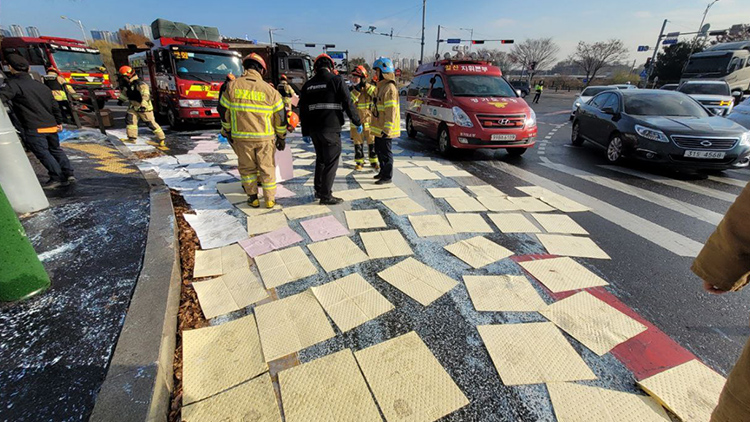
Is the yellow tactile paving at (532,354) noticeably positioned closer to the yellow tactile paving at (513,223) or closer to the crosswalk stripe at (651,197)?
the yellow tactile paving at (513,223)

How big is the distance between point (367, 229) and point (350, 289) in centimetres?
109

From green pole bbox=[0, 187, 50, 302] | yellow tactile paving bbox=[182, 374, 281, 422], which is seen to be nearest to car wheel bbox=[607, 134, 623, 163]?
yellow tactile paving bbox=[182, 374, 281, 422]

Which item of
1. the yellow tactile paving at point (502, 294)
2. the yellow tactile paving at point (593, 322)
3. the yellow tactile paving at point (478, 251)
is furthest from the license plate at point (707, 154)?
the yellow tactile paving at point (502, 294)

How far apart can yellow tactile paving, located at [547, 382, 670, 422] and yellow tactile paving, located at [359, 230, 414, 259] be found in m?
1.62

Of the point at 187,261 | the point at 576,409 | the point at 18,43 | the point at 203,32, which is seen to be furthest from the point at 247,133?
the point at 18,43

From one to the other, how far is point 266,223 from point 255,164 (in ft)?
2.62

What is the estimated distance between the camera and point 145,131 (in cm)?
936

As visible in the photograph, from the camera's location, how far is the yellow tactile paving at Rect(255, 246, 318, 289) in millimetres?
2648

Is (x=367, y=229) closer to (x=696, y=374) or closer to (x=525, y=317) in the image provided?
(x=525, y=317)

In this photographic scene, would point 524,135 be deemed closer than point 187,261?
No

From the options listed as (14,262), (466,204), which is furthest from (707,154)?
(14,262)

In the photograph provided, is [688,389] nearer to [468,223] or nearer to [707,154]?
[468,223]

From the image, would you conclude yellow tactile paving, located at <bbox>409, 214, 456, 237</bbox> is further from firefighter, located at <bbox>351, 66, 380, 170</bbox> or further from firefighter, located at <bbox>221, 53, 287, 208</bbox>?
firefighter, located at <bbox>351, 66, 380, 170</bbox>

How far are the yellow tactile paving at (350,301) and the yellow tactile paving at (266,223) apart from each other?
1.28 meters
